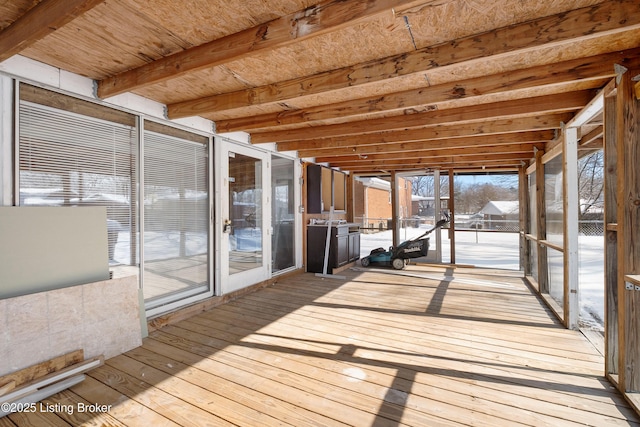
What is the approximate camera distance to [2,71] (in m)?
2.26

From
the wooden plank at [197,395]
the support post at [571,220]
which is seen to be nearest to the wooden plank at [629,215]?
the support post at [571,220]

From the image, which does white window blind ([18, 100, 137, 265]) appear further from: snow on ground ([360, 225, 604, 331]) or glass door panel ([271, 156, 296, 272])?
snow on ground ([360, 225, 604, 331])

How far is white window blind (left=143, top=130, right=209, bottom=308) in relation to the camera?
3.34 metres

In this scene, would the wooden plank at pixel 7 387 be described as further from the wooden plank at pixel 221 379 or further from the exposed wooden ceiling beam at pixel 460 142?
the exposed wooden ceiling beam at pixel 460 142

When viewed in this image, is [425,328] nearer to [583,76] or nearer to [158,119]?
[583,76]

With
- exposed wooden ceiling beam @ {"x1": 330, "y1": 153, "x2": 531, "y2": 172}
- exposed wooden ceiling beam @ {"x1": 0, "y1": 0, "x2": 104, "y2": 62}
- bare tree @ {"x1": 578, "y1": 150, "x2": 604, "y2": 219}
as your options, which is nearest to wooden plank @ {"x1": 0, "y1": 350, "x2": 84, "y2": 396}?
exposed wooden ceiling beam @ {"x1": 0, "y1": 0, "x2": 104, "y2": 62}

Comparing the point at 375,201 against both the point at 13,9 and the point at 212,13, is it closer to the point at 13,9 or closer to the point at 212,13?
the point at 212,13

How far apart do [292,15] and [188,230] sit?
9.27 ft

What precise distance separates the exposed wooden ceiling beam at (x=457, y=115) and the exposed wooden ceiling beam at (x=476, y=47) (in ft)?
4.54

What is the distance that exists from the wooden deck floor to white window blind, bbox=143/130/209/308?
479 millimetres

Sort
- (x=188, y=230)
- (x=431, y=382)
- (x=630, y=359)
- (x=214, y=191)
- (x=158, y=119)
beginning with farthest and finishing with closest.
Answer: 1. (x=214, y=191)
2. (x=188, y=230)
3. (x=158, y=119)
4. (x=431, y=382)
5. (x=630, y=359)

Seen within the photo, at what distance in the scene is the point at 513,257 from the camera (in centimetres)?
793

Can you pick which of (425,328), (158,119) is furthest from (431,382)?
(158,119)

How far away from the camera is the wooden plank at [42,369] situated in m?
2.04
